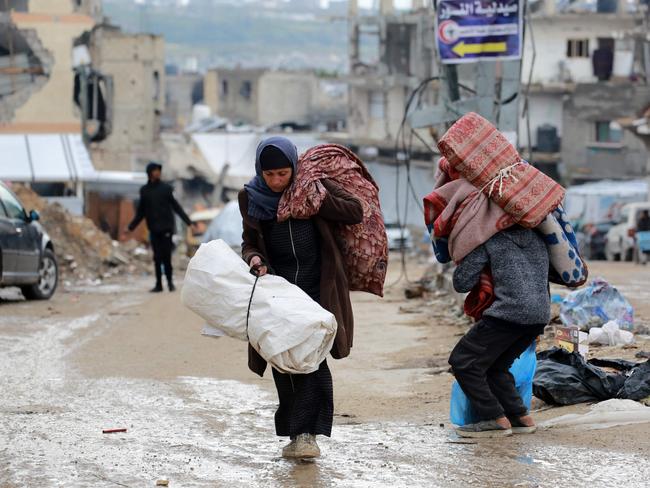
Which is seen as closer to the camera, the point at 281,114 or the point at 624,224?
the point at 624,224

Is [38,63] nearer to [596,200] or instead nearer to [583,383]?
[596,200]

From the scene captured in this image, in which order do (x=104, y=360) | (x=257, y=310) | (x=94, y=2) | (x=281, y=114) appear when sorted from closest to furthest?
1. (x=257, y=310)
2. (x=104, y=360)
3. (x=94, y=2)
4. (x=281, y=114)

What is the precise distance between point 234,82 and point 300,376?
92.9 m

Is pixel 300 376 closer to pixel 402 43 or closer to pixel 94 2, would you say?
pixel 94 2

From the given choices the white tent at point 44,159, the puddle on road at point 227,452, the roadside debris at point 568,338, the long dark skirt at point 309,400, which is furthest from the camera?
the white tent at point 44,159

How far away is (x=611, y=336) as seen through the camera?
9805 mm

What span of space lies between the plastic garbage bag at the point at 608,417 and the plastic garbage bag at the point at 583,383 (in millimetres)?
297

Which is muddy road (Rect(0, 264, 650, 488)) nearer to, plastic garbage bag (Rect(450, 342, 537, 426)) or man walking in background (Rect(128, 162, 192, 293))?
plastic garbage bag (Rect(450, 342, 537, 426))

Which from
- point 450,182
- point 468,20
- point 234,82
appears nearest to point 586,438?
point 450,182

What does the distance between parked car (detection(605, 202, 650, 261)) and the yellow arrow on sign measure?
16.8 metres

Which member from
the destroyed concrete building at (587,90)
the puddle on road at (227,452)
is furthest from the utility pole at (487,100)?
the destroyed concrete building at (587,90)

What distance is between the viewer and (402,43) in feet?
232

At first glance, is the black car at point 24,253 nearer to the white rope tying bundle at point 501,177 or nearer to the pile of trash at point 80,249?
the pile of trash at point 80,249

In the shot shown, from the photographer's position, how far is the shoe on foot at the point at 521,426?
7043mm
